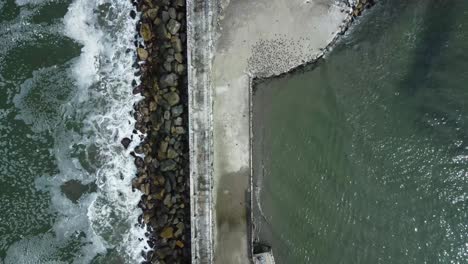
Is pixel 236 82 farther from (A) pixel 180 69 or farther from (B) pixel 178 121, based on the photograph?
(B) pixel 178 121

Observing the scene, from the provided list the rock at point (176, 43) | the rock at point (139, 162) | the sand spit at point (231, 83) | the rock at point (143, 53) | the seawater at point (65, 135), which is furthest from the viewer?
the seawater at point (65, 135)

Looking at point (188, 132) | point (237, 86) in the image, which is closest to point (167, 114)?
point (188, 132)

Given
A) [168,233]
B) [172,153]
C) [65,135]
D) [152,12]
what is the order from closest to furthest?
1. [172,153]
2. [168,233]
3. [152,12]
4. [65,135]

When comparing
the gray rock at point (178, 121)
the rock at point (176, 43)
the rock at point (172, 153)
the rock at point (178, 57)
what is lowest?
the rock at point (172, 153)

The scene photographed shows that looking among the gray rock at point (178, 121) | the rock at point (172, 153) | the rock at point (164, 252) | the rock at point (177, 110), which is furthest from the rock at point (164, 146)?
the rock at point (164, 252)

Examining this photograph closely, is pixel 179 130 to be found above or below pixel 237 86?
below

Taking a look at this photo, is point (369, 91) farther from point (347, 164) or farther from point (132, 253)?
point (132, 253)

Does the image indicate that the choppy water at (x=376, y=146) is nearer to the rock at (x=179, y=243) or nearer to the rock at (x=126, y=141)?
the rock at (x=179, y=243)
